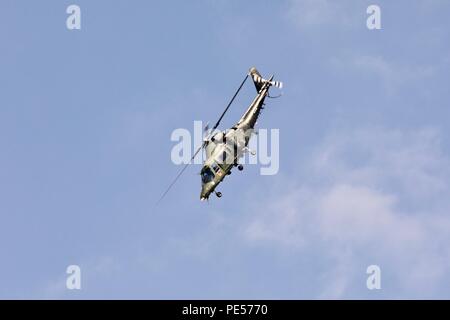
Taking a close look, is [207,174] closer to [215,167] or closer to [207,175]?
[207,175]

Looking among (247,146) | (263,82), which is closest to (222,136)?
(247,146)

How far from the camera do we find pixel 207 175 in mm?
181625

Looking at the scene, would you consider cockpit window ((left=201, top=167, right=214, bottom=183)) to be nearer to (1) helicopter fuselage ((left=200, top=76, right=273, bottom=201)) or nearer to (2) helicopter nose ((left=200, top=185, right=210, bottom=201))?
(1) helicopter fuselage ((left=200, top=76, right=273, bottom=201))

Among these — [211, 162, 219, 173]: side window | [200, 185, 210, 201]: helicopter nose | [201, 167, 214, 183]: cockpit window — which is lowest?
[200, 185, 210, 201]: helicopter nose

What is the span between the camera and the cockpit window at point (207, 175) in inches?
7151

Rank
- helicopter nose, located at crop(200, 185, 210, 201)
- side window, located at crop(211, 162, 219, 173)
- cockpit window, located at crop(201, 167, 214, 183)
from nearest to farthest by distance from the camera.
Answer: helicopter nose, located at crop(200, 185, 210, 201) → cockpit window, located at crop(201, 167, 214, 183) → side window, located at crop(211, 162, 219, 173)

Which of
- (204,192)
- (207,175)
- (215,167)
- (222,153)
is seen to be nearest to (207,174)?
(207,175)

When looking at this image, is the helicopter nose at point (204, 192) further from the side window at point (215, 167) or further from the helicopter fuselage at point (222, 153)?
the side window at point (215, 167)

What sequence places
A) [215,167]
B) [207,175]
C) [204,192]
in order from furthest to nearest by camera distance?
[215,167]
[207,175]
[204,192]

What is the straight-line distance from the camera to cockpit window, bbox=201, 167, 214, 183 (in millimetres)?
181625
